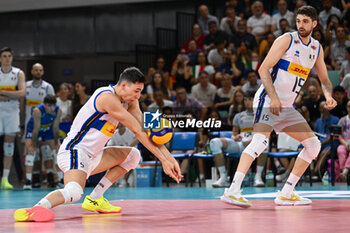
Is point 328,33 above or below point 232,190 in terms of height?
above

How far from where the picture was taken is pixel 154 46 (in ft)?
53.1

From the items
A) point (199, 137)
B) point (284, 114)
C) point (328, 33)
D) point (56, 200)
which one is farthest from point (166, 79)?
point (56, 200)

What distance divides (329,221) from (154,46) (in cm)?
1246

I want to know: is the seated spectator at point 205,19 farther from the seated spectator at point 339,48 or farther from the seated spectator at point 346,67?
the seated spectator at point 346,67

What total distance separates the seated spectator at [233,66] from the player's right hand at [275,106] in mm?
7691

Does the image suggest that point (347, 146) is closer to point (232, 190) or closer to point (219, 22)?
point (232, 190)

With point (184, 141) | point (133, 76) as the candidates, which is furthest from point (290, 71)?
point (184, 141)

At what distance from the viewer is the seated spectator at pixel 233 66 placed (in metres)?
13.0

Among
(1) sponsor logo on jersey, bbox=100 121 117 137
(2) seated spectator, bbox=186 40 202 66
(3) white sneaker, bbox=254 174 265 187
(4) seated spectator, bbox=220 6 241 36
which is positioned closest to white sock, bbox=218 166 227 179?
(3) white sneaker, bbox=254 174 265 187

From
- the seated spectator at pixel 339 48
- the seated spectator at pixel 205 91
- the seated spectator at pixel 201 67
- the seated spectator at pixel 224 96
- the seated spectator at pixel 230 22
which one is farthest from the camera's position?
the seated spectator at pixel 230 22

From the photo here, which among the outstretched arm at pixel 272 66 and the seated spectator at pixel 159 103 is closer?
the outstretched arm at pixel 272 66

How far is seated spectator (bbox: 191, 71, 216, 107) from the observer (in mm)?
12586

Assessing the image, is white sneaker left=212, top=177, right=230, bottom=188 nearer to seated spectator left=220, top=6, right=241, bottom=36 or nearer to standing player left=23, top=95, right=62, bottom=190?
standing player left=23, top=95, right=62, bottom=190

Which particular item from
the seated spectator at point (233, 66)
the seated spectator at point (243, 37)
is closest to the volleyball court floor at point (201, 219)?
the seated spectator at point (233, 66)
